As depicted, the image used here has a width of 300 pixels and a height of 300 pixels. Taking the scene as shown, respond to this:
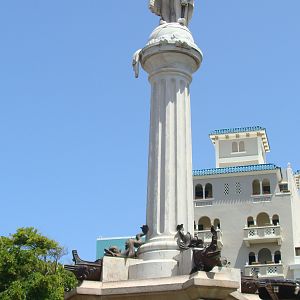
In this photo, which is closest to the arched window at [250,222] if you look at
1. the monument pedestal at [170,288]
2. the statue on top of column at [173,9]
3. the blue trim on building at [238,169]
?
the blue trim on building at [238,169]

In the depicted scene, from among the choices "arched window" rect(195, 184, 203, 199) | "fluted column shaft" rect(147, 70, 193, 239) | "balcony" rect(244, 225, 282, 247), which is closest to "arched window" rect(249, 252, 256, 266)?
"balcony" rect(244, 225, 282, 247)

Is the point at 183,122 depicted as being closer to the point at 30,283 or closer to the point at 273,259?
the point at 30,283

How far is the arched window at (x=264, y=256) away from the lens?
52.8 metres

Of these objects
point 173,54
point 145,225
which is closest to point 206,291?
point 145,225

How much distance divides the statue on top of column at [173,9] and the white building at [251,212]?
37.8 meters

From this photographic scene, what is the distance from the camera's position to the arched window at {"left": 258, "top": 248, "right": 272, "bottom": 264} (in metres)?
52.8

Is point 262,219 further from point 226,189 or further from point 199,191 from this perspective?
point 199,191

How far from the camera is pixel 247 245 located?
53.0m

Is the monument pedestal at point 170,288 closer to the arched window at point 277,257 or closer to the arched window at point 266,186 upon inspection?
the arched window at point 277,257

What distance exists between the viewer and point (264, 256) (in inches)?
2089

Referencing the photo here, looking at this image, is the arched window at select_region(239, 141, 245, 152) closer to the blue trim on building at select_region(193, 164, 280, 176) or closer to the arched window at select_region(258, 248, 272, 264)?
the blue trim on building at select_region(193, 164, 280, 176)

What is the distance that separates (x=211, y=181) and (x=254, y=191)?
151 inches

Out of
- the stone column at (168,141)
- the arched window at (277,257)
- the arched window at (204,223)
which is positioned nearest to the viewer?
the stone column at (168,141)

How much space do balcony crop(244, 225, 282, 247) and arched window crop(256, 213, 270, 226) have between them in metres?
1.91
